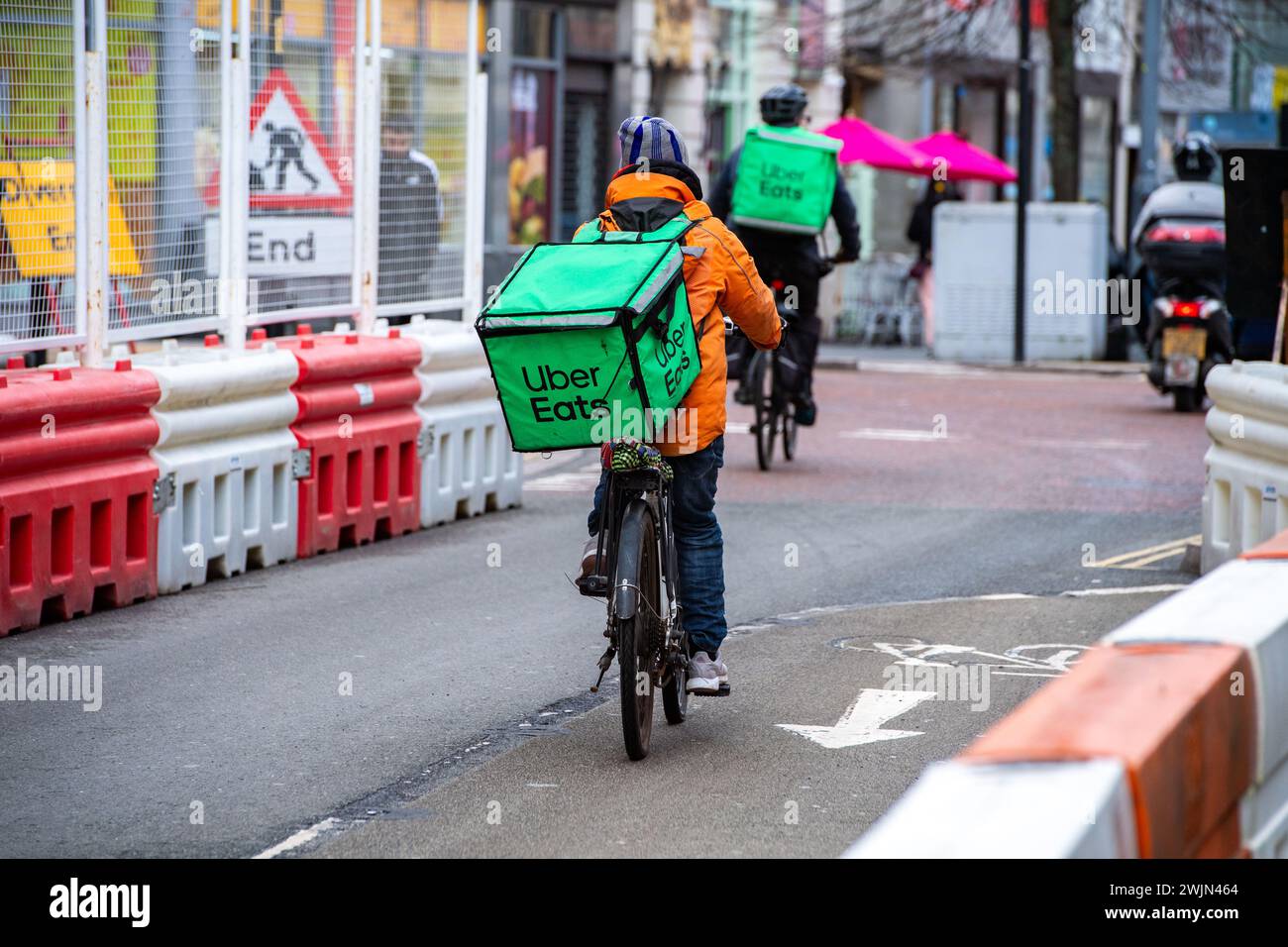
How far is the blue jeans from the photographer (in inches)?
269

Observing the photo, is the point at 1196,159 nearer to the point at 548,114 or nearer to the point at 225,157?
the point at 548,114

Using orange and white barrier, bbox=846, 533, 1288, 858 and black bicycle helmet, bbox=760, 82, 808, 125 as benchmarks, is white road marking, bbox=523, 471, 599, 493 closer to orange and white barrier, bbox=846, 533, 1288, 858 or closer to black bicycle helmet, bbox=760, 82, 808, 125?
black bicycle helmet, bbox=760, 82, 808, 125

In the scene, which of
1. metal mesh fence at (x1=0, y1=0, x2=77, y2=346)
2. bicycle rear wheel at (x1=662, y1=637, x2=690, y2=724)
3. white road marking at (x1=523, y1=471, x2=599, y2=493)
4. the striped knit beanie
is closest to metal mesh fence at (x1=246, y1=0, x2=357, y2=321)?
metal mesh fence at (x1=0, y1=0, x2=77, y2=346)

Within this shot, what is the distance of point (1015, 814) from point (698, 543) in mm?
3716

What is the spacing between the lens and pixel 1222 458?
1045cm

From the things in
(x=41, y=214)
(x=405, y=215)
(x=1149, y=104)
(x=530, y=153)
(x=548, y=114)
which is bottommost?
(x=41, y=214)

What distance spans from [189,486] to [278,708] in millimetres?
2590

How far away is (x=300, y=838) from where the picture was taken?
5.71m

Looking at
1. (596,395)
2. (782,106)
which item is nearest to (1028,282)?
(782,106)

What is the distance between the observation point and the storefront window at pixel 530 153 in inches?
1101

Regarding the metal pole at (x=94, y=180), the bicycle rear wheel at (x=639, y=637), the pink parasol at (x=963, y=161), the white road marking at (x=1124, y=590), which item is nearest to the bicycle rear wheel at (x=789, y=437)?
the white road marking at (x=1124, y=590)
